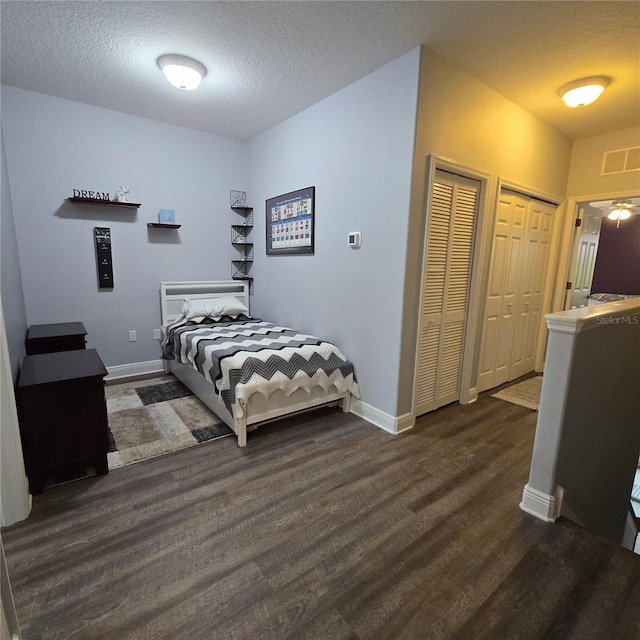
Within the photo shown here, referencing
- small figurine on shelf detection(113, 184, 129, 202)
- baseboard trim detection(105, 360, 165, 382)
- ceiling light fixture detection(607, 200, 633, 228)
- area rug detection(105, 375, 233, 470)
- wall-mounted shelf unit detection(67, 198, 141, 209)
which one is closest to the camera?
area rug detection(105, 375, 233, 470)

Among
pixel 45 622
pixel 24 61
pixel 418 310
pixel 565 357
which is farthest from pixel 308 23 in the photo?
pixel 45 622

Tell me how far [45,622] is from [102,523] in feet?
1.59

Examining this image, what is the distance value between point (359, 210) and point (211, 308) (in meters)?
2.04

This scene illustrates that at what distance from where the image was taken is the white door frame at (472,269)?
244 centimetres

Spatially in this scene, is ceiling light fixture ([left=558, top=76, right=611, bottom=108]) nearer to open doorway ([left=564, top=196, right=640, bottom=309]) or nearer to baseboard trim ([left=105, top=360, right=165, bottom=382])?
open doorway ([left=564, top=196, right=640, bottom=309])

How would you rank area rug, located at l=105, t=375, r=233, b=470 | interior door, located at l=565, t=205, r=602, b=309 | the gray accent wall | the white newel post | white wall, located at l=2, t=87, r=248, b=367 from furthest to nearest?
interior door, located at l=565, t=205, r=602, b=309 < white wall, located at l=2, t=87, r=248, b=367 < area rug, located at l=105, t=375, r=233, b=470 < the gray accent wall < the white newel post

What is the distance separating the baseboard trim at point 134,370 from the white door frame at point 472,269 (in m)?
2.88

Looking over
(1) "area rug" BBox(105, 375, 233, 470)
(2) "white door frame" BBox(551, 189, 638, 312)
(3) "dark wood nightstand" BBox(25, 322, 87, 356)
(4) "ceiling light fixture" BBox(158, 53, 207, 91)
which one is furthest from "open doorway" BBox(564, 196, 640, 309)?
(3) "dark wood nightstand" BBox(25, 322, 87, 356)

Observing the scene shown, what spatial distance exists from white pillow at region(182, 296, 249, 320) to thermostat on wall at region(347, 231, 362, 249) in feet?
5.82

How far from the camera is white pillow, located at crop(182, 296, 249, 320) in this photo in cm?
377

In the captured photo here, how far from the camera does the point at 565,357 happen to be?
171cm

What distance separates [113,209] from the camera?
351cm

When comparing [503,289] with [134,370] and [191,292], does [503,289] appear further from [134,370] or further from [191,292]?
[134,370]

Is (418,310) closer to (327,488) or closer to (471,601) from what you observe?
(327,488)
